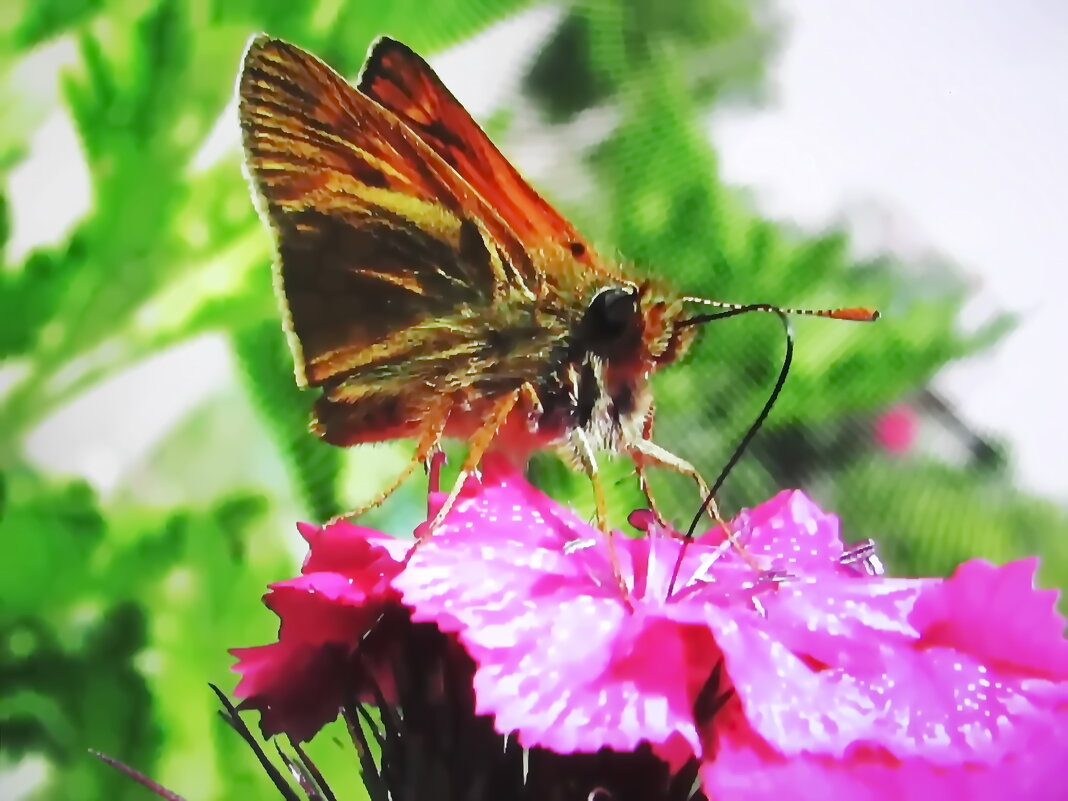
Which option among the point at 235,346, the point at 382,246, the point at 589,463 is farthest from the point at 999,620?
the point at 235,346

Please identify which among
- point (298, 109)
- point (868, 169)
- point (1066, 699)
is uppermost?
point (298, 109)

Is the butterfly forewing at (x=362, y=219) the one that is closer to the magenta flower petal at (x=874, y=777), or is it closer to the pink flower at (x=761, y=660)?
the pink flower at (x=761, y=660)

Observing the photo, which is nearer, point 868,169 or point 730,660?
point 730,660

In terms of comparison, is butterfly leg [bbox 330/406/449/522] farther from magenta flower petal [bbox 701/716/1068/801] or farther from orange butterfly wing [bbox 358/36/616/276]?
magenta flower petal [bbox 701/716/1068/801]

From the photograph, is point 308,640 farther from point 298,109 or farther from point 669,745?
point 298,109

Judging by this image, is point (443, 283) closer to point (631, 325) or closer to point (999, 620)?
point (631, 325)

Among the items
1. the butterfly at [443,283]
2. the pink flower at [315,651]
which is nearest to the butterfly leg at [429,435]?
the butterfly at [443,283]

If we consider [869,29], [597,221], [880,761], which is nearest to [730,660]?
[880,761]

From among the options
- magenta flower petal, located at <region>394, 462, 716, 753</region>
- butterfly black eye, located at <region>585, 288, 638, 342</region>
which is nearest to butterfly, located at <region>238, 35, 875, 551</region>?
butterfly black eye, located at <region>585, 288, 638, 342</region>
